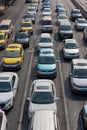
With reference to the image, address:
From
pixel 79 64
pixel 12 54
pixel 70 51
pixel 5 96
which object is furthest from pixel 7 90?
pixel 70 51

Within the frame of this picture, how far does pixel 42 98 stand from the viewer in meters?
21.1

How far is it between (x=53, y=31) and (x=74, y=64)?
21.6m

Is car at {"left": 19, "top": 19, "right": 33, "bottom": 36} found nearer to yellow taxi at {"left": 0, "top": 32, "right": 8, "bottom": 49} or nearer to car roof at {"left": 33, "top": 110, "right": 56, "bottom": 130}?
yellow taxi at {"left": 0, "top": 32, "right": 8, "bottom": 49}

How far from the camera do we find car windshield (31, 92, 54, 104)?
20984 mm

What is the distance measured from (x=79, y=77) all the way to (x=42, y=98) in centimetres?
471

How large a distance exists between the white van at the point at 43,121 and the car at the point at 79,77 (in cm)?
588

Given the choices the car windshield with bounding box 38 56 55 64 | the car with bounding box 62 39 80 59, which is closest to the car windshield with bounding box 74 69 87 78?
the car windshield with bounding box 38 56 55 64

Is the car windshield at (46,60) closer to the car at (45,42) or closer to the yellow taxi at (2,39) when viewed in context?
the car at (45,42)

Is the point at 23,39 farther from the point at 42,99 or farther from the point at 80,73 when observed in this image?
the point at 42,99

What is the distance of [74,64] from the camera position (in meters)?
26.2

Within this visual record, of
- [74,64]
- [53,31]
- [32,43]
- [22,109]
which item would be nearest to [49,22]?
[53,31]

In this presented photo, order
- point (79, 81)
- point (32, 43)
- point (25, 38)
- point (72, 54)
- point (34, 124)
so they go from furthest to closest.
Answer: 1. point (32, 43)
2. point (25, 38)
3. point (72, 54)
4. point (79, 81)
5. point (34, 124)

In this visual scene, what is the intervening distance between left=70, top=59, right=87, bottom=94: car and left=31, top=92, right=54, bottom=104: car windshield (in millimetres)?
3398

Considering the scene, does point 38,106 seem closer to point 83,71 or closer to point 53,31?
point 83,71
